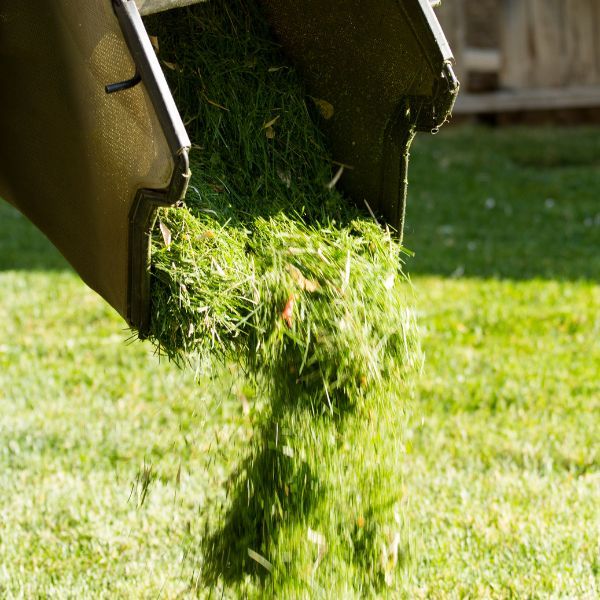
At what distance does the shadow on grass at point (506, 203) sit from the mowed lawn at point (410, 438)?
0.04 meters

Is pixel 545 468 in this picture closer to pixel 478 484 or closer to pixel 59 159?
pixel 478 484

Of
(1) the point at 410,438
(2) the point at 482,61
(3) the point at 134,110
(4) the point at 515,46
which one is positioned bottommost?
(1) the point at 410,438

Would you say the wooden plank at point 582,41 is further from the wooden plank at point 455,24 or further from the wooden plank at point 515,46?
the wooden plank at point 455,24

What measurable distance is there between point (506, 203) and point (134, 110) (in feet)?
22.6

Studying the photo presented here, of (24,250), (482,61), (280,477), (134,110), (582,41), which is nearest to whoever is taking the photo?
(134,110)

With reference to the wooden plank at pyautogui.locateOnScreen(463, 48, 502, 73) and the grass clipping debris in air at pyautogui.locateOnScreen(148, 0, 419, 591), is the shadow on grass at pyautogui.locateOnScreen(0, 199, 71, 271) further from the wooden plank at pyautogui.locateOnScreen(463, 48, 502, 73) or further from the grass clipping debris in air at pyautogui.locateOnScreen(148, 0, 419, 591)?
the wooden plank at pyautogui.locateOnScreen(463, 48, 502, 73)

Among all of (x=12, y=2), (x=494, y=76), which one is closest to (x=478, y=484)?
(x=12, y=2)

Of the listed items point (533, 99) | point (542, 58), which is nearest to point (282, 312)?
point (533, 99)

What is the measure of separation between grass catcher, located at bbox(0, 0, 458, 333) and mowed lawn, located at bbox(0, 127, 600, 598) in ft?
1.47

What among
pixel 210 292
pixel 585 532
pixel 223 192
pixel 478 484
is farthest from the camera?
pixel 478 484

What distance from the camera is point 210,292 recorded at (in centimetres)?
238

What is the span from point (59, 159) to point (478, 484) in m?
1.97

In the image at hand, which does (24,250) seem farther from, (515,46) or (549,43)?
(549,43)

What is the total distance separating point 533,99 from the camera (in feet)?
39.8
